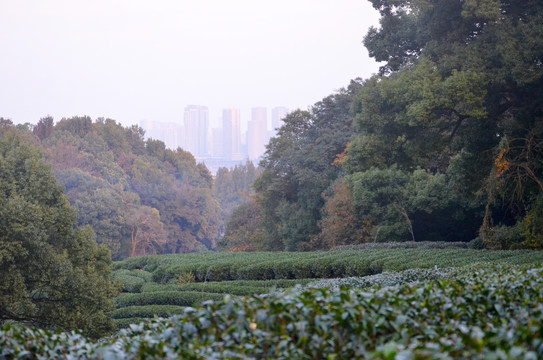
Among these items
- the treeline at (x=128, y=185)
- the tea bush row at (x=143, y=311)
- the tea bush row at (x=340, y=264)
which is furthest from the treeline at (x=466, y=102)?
the treeline at (x=128, y=185)

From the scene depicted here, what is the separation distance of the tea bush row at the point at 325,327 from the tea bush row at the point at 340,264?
697 cm

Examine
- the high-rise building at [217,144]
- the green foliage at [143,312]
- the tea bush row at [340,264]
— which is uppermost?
the high-rise building at [217,144]

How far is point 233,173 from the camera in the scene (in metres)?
69.4

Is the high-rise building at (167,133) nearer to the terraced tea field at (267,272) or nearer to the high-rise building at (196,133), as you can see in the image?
the high-rise building at (196,133)

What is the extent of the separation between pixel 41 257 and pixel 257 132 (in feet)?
405

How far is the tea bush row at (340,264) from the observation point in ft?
35.6

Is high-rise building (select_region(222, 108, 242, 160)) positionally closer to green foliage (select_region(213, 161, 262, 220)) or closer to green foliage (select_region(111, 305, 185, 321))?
green foliage (select_region(213, 161, 262, 220))

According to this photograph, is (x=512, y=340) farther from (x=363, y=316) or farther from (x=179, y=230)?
Result: (x=179, y=230)

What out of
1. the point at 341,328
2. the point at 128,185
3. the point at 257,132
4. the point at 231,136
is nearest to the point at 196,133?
the point at 231,136

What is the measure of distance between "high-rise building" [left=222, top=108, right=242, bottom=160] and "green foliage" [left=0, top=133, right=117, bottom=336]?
119m

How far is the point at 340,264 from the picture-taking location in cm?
1408

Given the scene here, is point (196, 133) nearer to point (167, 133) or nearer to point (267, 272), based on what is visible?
point (167, 133)

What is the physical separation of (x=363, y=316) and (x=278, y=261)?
1322 centimetres

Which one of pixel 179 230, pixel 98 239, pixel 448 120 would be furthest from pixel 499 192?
pixel 179 230
